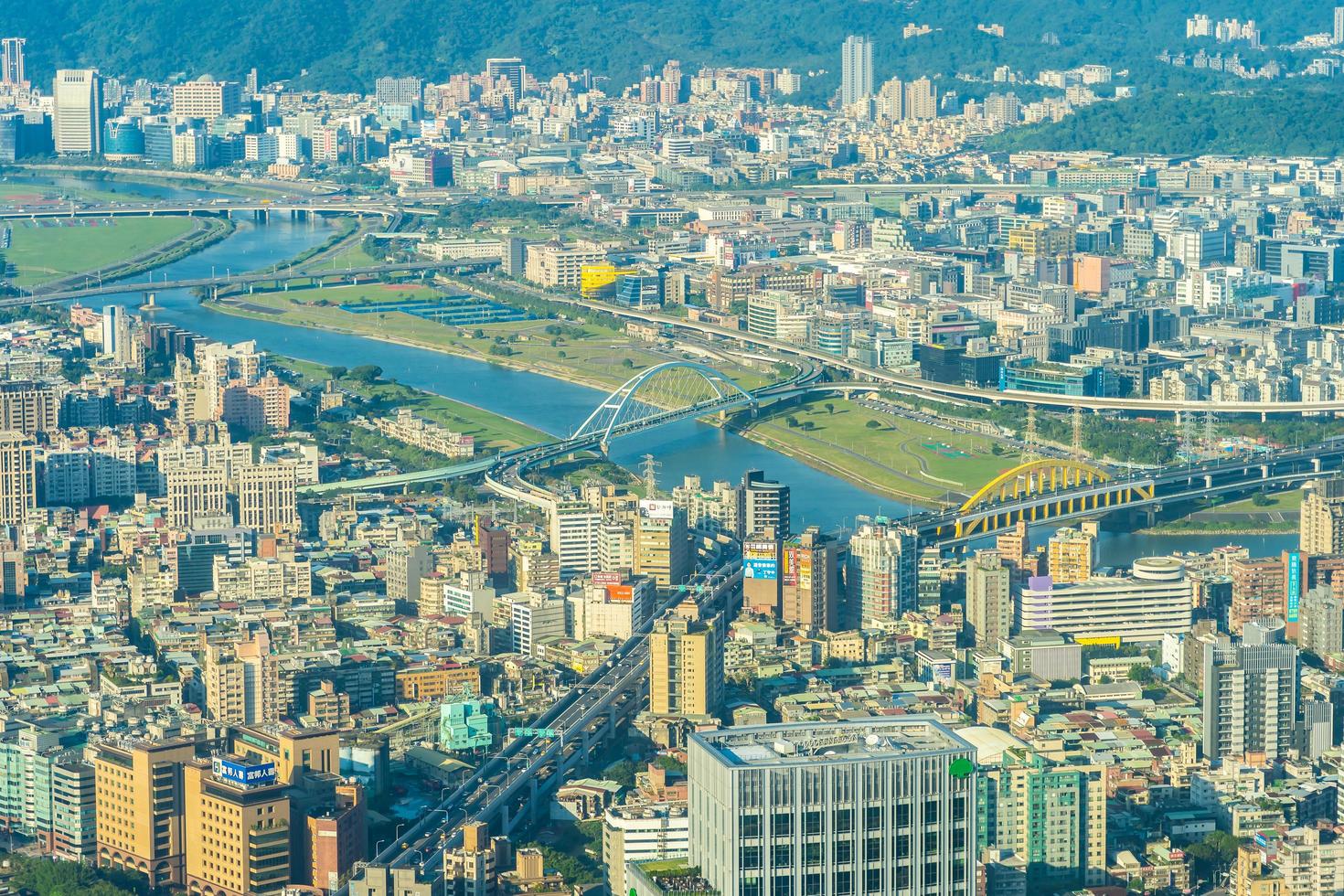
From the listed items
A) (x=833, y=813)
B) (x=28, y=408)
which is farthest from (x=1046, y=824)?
(x=28, y=408)

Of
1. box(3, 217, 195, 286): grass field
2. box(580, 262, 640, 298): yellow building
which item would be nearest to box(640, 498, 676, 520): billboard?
box(580, 262, 640, 298): yellow building

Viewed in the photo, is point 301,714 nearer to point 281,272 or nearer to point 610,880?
point 610,880

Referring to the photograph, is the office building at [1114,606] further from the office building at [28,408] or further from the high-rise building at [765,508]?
the office building at [28,408]

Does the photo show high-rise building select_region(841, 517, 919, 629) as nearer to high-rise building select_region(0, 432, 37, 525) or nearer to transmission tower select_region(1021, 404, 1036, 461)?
transmission tower select_region(1021, 404, 1036, 461)

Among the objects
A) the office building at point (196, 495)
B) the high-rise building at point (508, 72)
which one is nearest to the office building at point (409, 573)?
the office building at point (196, 495)

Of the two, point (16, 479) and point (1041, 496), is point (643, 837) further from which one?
point (16, 479)

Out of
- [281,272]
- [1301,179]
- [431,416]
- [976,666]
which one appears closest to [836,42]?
[1301,179]
